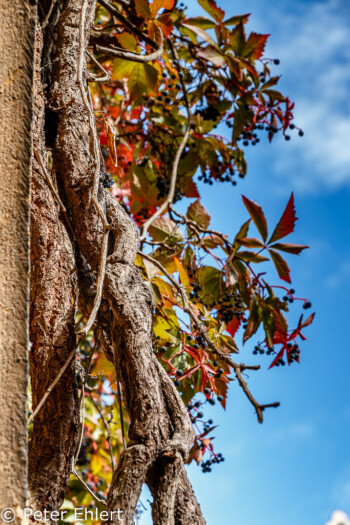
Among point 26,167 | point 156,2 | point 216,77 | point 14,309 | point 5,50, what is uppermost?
point 216,77

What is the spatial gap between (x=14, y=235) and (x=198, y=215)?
1542 mm

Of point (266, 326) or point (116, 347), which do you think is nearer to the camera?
point (116, 347)

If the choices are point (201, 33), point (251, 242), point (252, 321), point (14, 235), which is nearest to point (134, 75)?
point (201, 33)

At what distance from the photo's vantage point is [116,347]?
1011 millimetres

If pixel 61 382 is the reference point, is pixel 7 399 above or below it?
below

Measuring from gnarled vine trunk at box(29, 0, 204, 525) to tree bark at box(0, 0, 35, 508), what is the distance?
0.26 m

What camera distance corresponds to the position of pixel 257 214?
1929mm

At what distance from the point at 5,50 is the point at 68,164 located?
1.29ft

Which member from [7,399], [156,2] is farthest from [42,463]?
[156,2]

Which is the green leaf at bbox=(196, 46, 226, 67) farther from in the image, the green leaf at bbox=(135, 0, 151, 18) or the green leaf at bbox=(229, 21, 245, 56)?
the green leaf at bbox=(135, 0, 151, 18)

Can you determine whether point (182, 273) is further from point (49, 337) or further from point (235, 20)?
point (235, 20)

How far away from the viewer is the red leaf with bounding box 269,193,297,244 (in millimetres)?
1851

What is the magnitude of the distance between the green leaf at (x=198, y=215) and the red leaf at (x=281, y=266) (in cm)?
37

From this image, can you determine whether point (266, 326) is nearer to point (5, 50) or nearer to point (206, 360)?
point (206, 360)
